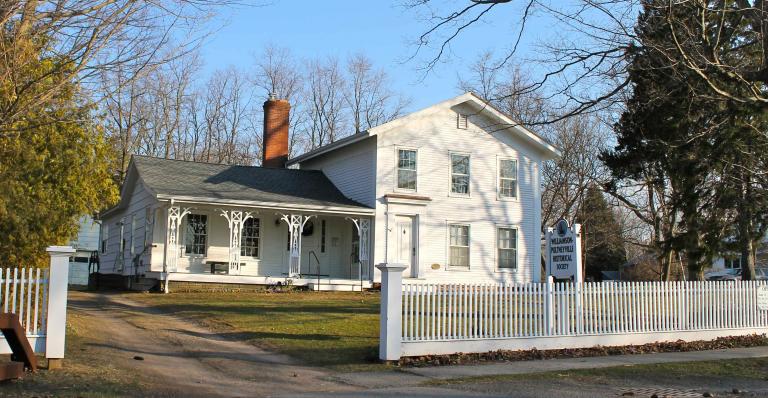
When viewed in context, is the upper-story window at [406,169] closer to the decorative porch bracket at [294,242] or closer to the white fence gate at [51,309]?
the decorative porch bracket at [294,242]

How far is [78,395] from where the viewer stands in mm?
8727

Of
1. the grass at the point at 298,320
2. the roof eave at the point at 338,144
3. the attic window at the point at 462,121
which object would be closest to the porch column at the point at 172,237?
the grass at the point at 298,320

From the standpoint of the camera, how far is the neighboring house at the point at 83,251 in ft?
124

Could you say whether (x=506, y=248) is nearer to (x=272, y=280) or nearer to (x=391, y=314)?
(x=272, y=280)

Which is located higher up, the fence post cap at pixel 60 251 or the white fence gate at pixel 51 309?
the fence post cap at pixel 60 251

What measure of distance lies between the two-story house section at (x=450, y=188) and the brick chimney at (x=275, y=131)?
2610mm

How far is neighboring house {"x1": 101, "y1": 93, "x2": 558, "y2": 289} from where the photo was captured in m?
24.9

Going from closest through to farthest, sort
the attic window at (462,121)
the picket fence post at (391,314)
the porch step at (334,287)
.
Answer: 1. the picket fence post at (391,314)
2. the porch step at (334,287)
3. the attic window at (462,121)

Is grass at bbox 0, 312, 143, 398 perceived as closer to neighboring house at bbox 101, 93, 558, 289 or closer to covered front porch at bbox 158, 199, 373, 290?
covered front porch at bbox 158, 199, 373, 290

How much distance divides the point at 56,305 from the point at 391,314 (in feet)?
15.4

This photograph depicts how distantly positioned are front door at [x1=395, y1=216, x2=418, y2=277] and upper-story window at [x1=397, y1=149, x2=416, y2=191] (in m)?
1.14

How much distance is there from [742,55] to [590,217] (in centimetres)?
2648

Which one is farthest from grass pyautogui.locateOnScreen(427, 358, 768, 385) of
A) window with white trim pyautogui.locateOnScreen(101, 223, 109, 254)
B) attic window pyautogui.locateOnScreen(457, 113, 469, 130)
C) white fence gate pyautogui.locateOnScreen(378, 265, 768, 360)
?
window with white trim pyautogui.locateOnScreen(101, 223, 109, 254)

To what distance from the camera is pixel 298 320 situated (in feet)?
52.5
